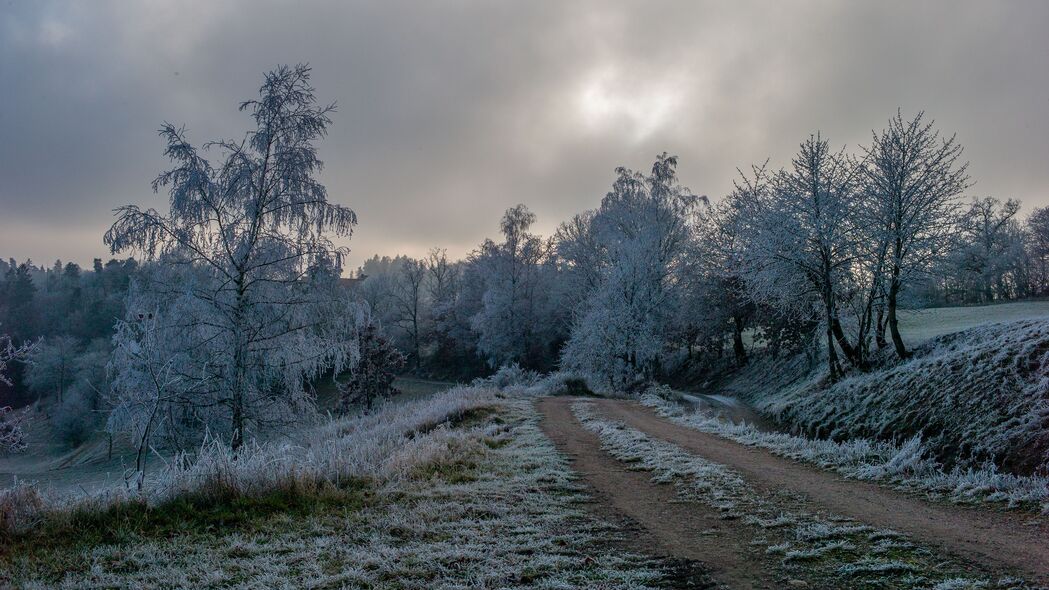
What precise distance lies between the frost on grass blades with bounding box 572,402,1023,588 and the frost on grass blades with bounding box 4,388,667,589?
1321 mm

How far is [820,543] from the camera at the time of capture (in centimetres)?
512

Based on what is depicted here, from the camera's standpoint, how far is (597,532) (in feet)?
18.8

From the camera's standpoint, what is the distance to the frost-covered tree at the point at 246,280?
38.2ft

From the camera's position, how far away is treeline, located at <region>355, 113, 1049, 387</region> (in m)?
18.2

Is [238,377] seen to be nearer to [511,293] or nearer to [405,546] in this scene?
[405,546]

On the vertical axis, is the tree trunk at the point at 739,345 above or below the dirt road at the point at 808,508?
above

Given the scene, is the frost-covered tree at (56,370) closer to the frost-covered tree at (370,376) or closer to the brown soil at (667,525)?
the frost-covered tree at (370,376)

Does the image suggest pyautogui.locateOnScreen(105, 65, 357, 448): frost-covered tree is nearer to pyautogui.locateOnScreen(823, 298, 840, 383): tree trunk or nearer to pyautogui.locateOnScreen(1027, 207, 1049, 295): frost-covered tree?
pyautogui.locateOnScreen(823, 298, 840, 383): tree trunk

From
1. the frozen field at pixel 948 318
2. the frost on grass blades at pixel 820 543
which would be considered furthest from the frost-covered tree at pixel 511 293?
the frost on grass blades at pixel 820 543

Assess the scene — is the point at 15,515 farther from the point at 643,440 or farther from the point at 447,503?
the point at 643,440

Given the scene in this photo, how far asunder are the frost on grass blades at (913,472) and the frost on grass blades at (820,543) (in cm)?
195

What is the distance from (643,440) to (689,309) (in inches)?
1080

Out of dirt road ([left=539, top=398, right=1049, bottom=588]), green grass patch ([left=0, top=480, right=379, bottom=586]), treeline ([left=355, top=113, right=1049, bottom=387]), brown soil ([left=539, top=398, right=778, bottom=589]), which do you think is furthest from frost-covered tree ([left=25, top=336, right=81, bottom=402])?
dirt road ([left=539, top=398, right=1049, bottom=588])

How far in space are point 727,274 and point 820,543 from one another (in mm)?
29652
